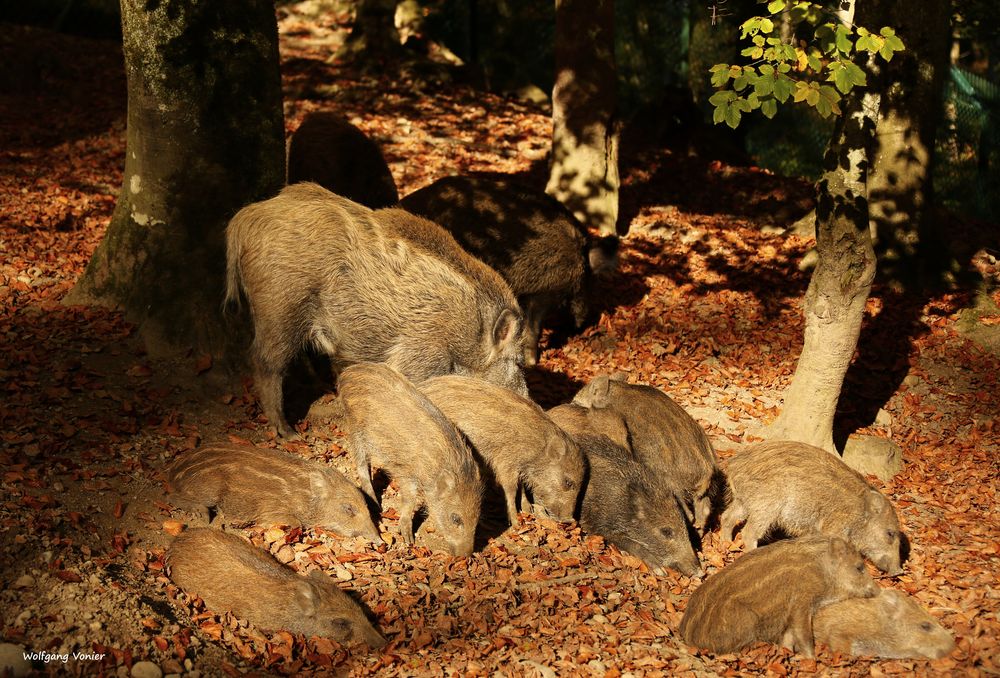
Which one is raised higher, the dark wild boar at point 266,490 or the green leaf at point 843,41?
the green leaf at point 843,41

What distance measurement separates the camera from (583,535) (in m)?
5.33

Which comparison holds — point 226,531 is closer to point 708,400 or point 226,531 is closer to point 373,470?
point 373,470

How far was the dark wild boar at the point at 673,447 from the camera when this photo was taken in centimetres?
550

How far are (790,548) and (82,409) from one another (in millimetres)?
3958

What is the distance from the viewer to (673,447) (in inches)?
218

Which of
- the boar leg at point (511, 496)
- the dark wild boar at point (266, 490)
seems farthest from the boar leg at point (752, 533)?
the dark wild boar at point (266, 490)

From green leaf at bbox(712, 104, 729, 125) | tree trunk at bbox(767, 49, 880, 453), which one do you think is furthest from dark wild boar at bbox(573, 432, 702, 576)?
green leaf at bbox(712, 104, 729, 125)

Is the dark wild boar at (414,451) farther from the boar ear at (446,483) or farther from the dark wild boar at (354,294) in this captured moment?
the dark wild boar at (354,294)

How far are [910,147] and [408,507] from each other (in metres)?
5.87

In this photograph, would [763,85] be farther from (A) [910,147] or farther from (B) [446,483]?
(A) [910,147]

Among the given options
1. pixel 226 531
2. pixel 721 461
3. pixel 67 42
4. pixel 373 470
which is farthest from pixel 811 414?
pixel 67 42

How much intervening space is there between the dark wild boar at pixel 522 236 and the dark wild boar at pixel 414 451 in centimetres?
220

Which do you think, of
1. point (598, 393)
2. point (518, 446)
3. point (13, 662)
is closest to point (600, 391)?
point (598, 393)

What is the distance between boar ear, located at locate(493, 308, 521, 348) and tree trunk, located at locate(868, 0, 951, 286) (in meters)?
4.20
